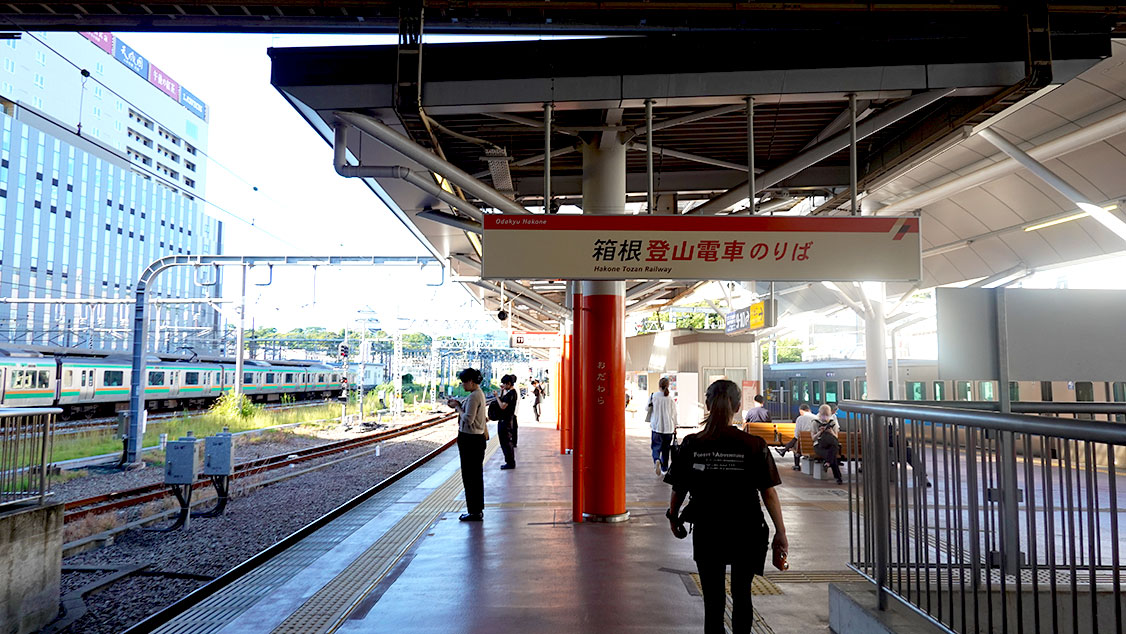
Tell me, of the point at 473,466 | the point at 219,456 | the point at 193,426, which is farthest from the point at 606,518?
the point at 193,426

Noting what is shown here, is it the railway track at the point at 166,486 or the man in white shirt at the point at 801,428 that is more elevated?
the man in white shirt at the point at 801,428

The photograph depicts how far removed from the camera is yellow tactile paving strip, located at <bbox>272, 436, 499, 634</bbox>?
484 centimetres

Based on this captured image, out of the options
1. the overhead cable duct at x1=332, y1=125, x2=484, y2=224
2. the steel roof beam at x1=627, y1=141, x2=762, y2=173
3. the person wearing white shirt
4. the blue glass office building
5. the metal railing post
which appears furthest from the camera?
the blue glass office building

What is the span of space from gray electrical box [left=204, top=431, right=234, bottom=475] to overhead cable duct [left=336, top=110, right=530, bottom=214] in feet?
17.7

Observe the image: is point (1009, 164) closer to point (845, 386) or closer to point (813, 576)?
point (813, 576)

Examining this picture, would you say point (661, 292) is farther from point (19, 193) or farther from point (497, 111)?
point (19, 193)

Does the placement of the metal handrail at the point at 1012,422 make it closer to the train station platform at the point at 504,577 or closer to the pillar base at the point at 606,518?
the train station platform at the point at 504,577

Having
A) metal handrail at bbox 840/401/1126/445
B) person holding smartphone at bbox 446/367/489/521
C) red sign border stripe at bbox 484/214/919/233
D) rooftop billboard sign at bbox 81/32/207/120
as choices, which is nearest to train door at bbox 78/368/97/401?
person holding smartphone at bbox 446/367/489/521

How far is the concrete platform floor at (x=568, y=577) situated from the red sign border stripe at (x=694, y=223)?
8.88 ft

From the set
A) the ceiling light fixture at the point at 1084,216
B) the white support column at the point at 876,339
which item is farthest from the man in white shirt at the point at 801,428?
the white support column at the point at 876,339

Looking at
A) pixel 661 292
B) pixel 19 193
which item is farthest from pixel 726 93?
pixel 19 193

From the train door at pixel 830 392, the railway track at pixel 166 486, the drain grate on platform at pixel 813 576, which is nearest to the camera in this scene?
the drain grate on platform at pixel 813 576

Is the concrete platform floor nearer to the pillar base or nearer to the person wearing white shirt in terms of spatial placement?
the pillar base

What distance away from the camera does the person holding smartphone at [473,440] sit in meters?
8.01
